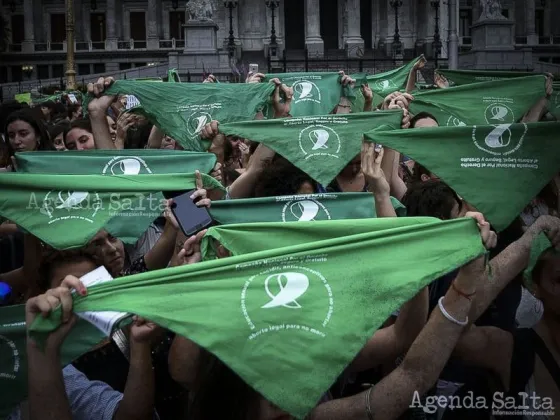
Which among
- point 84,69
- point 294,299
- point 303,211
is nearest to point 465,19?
point 84,69

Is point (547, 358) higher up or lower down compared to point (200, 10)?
lower down

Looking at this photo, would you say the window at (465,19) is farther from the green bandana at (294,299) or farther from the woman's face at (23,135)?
the green bandana at (294,299)

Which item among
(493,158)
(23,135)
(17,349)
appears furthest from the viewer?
(23,135)

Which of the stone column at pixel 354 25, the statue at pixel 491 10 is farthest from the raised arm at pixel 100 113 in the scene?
the stone column at pixel 354 25

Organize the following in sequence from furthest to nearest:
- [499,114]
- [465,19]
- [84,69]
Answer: [465,19] → [84,69] → [499,114]

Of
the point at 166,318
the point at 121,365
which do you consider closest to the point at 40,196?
the point at 121,365

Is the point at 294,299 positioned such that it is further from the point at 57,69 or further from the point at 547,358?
the point at 57,69

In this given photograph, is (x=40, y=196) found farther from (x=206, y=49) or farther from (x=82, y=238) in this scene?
(x=206, y=49)

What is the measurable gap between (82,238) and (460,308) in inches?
99.2

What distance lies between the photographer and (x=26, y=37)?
63.8m

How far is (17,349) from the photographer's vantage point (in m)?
3.88

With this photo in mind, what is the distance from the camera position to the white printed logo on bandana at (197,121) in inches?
312

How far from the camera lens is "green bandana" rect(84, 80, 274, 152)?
7.93m

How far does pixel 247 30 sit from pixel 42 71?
17566 millimetres
